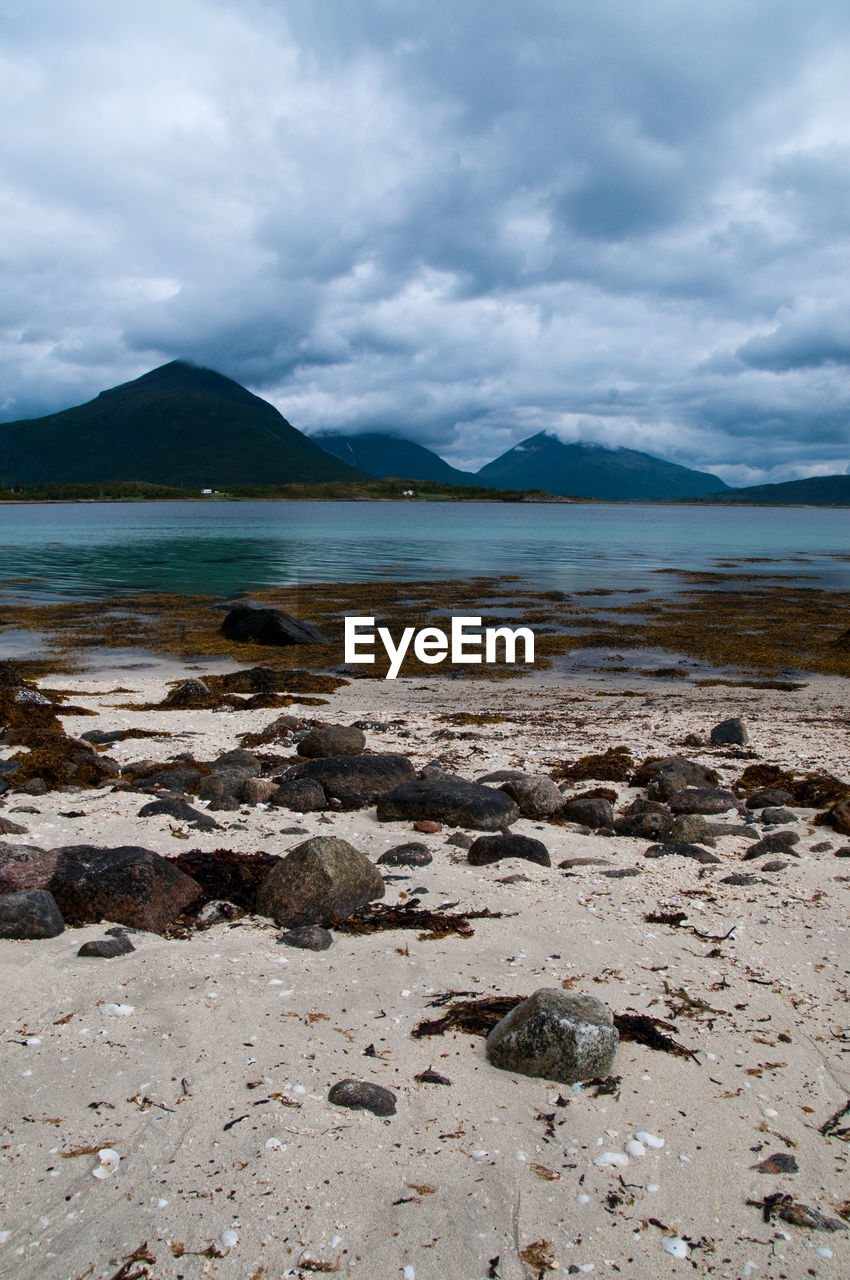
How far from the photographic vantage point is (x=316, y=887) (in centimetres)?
634

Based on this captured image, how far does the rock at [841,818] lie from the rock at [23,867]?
7.80m

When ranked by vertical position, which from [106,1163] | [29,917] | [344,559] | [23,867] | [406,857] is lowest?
[406,857]

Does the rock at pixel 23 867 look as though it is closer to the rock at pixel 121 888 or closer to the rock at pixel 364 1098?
the rock at pixel 121 888

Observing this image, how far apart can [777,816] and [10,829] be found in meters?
8.08

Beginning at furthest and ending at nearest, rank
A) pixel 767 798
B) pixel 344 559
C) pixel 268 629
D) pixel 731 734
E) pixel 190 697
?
1. pixel 344 559
2. pixel 268 629
3. pixel 190 697
4. pixel 731 734
5. pixel 767 798

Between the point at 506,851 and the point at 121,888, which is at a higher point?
the point at 121,888

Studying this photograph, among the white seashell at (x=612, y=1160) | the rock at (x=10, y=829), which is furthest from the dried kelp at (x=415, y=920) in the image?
the rock at (x=10, y=829)

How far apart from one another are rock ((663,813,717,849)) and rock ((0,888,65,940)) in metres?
5.84

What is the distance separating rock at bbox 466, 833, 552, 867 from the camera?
24.9 feet

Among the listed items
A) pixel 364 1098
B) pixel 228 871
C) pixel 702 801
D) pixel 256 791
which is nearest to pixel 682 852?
pixel 702 801

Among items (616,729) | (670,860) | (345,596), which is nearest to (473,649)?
(616,729)

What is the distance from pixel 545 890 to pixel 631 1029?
2153mm

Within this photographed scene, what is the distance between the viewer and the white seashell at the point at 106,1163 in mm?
3575

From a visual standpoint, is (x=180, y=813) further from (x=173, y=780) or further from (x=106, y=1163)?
(x=106, y=1163)
